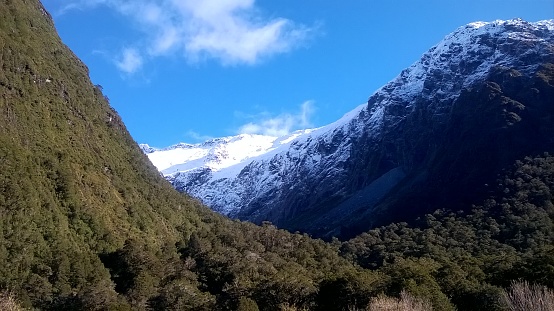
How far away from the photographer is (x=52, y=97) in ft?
583

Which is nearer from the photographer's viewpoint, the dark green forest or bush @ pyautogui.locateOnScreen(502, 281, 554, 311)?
bush @ pyautogui.locateOnScreen(502, 281, 554, 311)

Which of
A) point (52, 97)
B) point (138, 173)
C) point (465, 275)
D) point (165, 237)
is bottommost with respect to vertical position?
point (465, 275)

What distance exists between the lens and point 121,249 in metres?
136

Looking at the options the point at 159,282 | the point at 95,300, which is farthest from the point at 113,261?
the point at 95,300

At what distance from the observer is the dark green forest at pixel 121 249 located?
106875 millimetres

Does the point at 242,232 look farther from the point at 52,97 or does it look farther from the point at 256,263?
the point at 52,97

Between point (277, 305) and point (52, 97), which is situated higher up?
point (52, 97)

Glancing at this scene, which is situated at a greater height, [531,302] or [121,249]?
[121,249]

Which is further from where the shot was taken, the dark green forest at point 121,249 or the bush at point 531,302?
the dark green forest at point 121,249

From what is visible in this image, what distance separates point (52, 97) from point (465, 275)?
464 feet

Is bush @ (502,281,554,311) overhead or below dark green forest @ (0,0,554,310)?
below

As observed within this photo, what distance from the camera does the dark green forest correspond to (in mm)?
106875

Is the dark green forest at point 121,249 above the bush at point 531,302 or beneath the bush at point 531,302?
above

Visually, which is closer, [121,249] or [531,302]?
[531,302]
